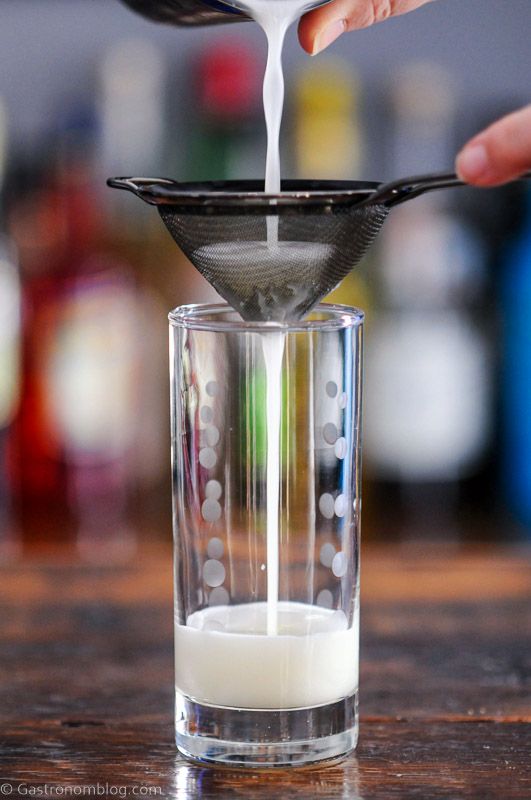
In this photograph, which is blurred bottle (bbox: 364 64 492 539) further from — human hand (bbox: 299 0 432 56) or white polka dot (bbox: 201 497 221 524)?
white polka dot (bbox: 201 497 221 524)

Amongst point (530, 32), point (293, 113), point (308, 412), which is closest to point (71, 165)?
point (293, 113)

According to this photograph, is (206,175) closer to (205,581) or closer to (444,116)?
(444,116)

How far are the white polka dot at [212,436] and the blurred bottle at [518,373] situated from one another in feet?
3.00

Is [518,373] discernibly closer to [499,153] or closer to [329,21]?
[329,21]

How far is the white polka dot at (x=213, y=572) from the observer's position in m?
0.65

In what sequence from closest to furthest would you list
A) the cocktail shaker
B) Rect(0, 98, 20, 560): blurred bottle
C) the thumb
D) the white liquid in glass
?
the thumb < the white liquid in glass < the cocktail shaker < Rect(0, 98, 20, 560): blurred bottle

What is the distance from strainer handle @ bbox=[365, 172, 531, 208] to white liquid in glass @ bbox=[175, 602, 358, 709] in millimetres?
202

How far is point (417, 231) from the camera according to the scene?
1.50 metres

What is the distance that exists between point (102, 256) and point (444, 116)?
1.45 feet

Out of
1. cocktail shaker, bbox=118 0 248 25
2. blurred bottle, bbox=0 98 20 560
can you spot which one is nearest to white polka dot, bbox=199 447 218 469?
cocktail shaker, bbox=118 0 248 25

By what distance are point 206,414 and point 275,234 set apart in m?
0.09

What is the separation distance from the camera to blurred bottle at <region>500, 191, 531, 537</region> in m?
1.50

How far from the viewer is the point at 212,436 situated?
2.12ft

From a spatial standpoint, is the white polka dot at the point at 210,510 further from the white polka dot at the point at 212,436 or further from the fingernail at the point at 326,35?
the fingernail at the point at 326,35
